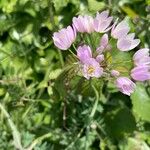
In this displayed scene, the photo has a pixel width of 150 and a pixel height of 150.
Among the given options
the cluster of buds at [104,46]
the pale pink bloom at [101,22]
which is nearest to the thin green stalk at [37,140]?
the cluster of buds at [104,46]

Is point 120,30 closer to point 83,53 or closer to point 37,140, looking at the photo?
point 83,53

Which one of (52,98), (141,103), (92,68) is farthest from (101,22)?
(141,103)

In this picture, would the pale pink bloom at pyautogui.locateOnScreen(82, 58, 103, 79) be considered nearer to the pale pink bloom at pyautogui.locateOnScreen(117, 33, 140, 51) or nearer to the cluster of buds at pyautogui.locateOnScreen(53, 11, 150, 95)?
the cluster of buds at pyautogui.locateOnScreen(53, 11, 150, 95)

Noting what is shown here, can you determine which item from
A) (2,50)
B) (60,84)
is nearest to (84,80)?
(60,84)

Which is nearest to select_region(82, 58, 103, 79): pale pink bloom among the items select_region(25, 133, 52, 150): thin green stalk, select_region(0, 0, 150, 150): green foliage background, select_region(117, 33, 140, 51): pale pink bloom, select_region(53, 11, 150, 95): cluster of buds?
select_region(53, 11, 150, 95): cluster of buds

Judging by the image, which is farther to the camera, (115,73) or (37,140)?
(37,140)

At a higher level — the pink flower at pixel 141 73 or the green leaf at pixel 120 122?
the pink flower at pixel 141 73

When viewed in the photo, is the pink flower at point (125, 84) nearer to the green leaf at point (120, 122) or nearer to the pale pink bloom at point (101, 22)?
the pale pink bloom at point (101, 22)
